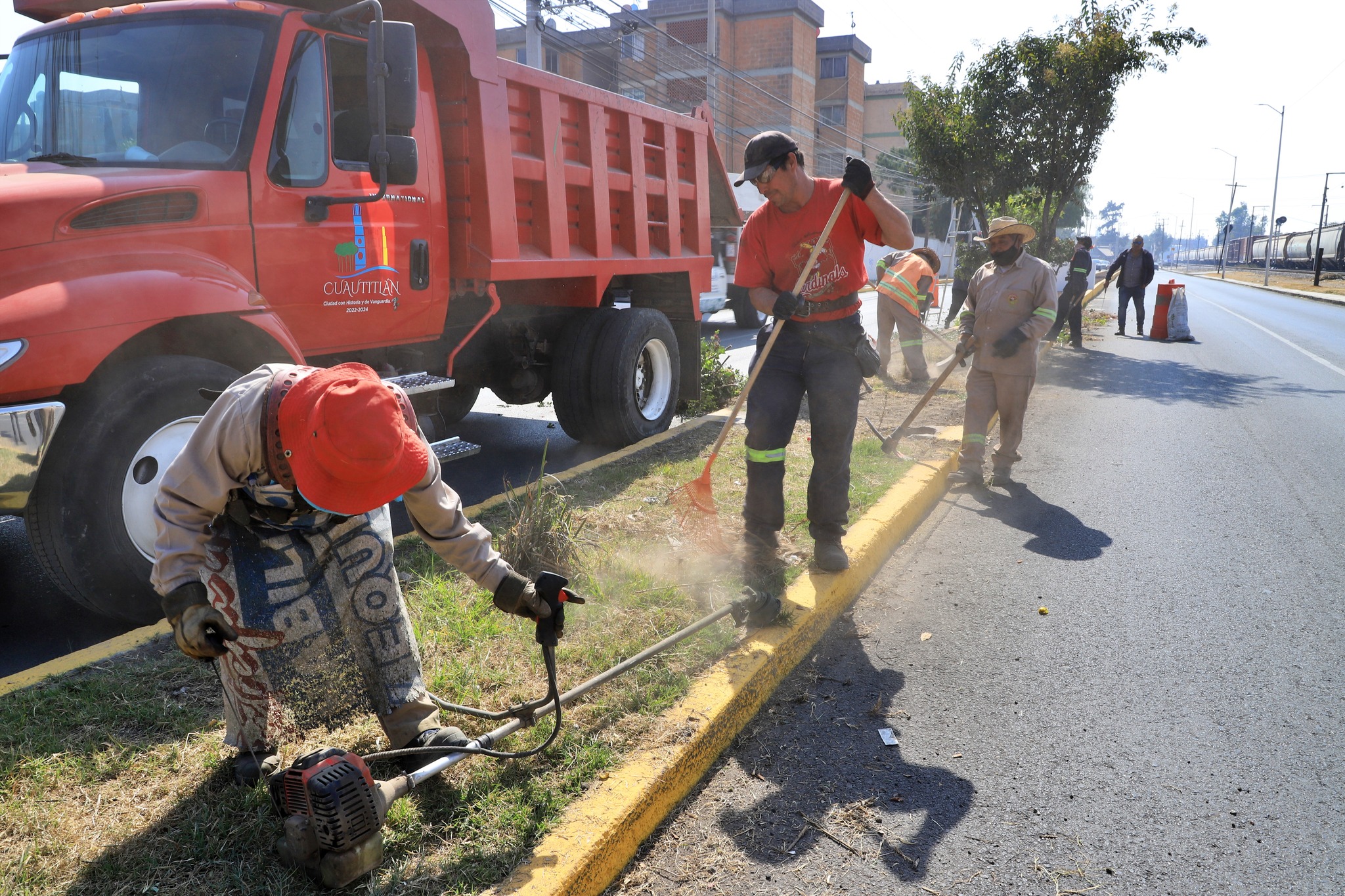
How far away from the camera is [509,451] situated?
7.25 m

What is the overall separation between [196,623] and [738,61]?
4885 cm

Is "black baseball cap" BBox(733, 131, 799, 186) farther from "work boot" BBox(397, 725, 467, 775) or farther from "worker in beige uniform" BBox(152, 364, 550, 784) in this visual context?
"work boot" BBox(397, 725, 467, 775)

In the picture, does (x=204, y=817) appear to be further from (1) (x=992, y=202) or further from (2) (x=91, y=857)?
(1) (x=992, y=202)

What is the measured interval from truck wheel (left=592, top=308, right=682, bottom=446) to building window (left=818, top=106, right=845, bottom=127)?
49.2 m

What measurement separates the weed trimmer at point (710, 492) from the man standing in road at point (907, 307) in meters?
5.49

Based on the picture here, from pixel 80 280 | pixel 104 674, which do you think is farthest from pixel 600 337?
pixel 104 674

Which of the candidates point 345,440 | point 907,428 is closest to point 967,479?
point 907,428

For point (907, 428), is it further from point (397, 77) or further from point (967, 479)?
point (397, 77)

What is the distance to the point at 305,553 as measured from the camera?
8.24 ft

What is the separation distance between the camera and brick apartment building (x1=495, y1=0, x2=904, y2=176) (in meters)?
40.9

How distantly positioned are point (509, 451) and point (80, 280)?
154 inches

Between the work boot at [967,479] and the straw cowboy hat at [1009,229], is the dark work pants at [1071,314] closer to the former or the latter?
the straw cowboy hat at [1009,229]

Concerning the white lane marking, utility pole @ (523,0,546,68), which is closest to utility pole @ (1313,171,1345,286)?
the white lane marking

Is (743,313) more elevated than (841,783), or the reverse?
(743,313)
